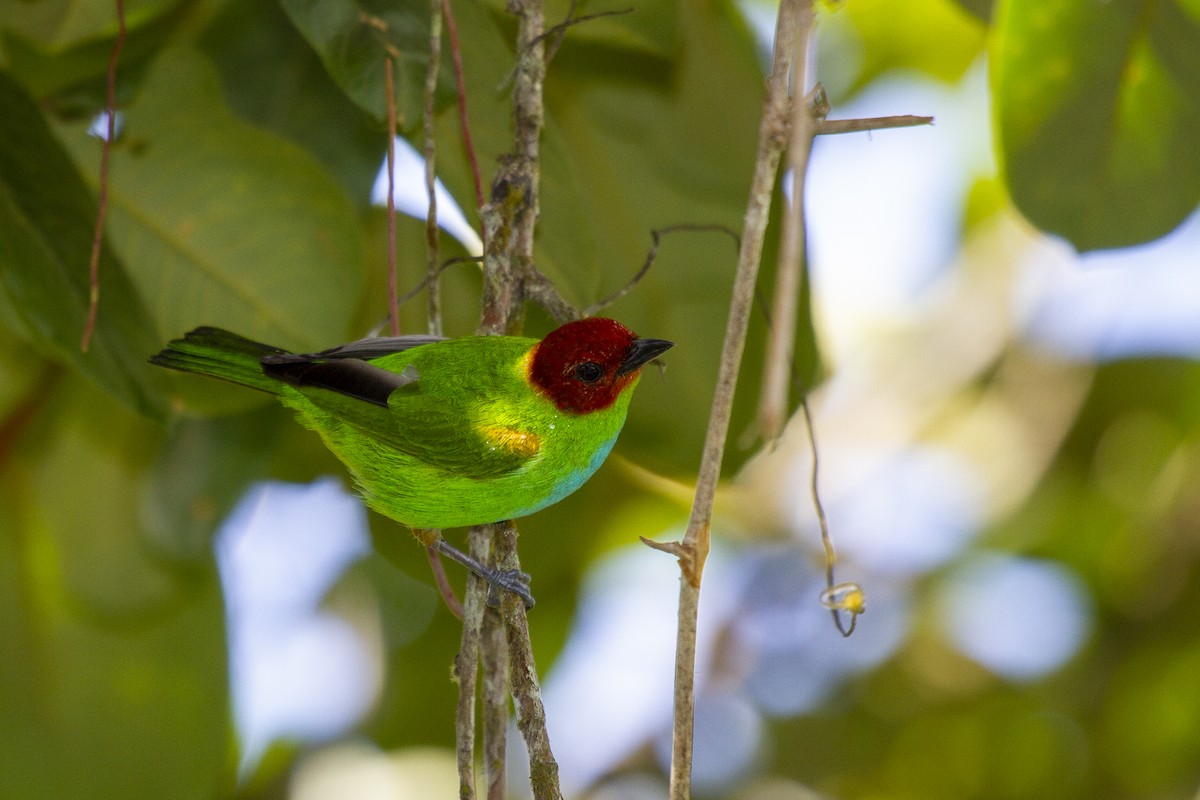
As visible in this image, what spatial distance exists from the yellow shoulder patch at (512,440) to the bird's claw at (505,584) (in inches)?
7.9

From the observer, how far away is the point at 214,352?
172 cm

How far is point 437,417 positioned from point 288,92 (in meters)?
0.76

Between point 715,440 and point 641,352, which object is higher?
point 641,352

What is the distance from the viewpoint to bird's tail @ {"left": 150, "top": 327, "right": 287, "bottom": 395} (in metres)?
1.70

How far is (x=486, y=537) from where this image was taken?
5.75 ft

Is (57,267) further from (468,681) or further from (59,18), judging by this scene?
(468,681)

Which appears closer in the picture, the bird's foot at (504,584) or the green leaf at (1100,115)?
the bird's foot at (504,584)

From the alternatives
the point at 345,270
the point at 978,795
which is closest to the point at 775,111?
the point at 345,270

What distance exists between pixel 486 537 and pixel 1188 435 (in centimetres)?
214

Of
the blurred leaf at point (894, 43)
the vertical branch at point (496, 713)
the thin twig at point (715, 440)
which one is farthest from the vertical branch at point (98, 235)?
the blurred leaf at point (894, 43)

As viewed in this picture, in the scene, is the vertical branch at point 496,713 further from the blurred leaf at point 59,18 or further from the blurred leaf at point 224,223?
the blurred leaf at point 59,18

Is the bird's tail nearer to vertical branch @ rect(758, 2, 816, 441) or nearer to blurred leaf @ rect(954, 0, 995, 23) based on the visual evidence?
vertical branch @ rect(758, 2, 816, 441)

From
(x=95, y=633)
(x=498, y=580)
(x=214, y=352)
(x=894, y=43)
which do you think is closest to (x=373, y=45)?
(x=214, y=352)

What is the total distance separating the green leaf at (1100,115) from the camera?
1.96 m
